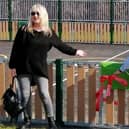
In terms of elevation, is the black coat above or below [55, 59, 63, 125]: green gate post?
above

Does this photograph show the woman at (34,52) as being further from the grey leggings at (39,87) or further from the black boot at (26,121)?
the black boot at (26,121)

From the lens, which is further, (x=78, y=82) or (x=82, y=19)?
(x=82, y=19)

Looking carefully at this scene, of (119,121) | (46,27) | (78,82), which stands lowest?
(119,121)

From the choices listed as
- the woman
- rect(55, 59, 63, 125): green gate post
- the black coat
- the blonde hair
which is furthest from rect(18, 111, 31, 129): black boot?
the blonde hair

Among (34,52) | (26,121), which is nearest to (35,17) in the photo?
(34,52)

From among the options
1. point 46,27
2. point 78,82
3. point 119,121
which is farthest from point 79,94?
point 46,27

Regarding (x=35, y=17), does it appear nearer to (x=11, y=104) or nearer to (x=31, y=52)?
(x=31, y=52)

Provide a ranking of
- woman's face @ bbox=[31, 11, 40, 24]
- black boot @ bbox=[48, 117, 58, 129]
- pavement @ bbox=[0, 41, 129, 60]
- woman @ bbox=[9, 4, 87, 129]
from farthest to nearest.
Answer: pavement @ bbox=[0, 41, 129, 60] → black boot @ bbox=[48, 117, 58, 129] → woman @ bbox=[9, 4, 87, 129] → woman's face @ bbox=[31, 11, 40, 24]

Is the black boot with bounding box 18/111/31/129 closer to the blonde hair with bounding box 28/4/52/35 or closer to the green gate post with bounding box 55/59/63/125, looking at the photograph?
the green gate post with bounding box 55/59/63/125

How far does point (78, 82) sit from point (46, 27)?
3.98 feet

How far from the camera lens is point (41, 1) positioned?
86.5 ft

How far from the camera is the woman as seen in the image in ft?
26.1

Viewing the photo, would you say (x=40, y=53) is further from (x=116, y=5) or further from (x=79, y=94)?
(x=116, y=5)

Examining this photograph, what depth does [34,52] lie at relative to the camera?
8.00 m
